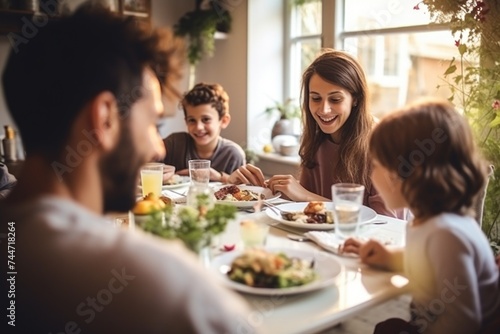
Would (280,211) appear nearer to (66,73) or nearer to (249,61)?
(66,73)

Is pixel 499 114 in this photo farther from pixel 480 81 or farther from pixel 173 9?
pixel 173 9

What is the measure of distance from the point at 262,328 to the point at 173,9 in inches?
148

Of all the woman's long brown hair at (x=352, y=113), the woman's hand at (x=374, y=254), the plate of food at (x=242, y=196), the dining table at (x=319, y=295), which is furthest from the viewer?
the woman's long brown hair at (x=352, y=113)

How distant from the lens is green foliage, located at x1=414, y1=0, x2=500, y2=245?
2213 mm

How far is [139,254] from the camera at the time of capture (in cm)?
72

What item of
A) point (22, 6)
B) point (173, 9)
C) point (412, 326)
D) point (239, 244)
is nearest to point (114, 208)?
point (239, 244)

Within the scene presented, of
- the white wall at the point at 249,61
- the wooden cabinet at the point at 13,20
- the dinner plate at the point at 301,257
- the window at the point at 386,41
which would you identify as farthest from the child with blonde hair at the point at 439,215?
the wooden cabinet at the point at 13,20

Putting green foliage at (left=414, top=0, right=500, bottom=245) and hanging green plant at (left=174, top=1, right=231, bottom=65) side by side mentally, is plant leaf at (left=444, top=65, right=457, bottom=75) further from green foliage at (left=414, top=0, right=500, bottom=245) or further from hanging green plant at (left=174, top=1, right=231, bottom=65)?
hanging green plant at (left=174, top=1, right=231, bottom=65)

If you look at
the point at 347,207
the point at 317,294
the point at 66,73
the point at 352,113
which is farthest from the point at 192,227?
the point at 352,113

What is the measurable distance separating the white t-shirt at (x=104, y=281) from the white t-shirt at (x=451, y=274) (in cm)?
49

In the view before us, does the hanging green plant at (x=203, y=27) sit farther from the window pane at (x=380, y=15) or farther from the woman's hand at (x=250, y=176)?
the woman's hand at (x=250, y=176)

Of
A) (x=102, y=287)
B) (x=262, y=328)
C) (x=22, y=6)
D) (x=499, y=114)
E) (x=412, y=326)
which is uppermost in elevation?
(x=22, y=6)

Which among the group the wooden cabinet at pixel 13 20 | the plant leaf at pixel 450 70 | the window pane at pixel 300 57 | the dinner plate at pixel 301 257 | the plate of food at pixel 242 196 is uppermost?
the wooden cabinet at pixel 13 20

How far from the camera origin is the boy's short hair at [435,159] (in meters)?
1.10
